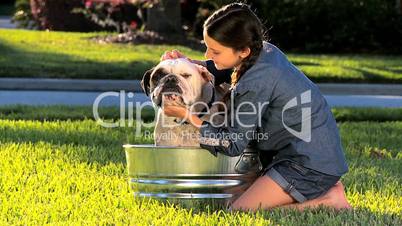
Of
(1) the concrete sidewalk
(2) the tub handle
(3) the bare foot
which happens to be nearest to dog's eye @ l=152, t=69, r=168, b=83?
Result: (2) the tub handle

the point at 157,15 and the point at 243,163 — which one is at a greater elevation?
the point at 243,163

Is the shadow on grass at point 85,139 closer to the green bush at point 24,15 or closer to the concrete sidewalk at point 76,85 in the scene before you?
the concrete sidewalk at point 76,85

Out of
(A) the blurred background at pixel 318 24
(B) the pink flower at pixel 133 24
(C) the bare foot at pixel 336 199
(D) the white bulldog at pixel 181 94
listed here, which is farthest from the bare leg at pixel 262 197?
(B) the pink flower at pixel 133 24

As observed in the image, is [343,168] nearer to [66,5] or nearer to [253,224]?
[253,224]

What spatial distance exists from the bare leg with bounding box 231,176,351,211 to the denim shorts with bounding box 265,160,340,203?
0.11 feet

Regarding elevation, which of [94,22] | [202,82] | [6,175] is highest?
[202,82]

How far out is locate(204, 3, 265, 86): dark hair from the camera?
441 cm

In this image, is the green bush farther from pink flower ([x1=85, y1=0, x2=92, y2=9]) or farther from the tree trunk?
the tree trunk

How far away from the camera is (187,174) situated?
4.41m

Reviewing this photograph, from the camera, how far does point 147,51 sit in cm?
1673

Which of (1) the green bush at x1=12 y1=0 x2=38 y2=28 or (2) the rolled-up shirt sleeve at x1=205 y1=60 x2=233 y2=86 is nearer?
(2) the rolled-up shirt sleeve at x1=205 y1=60 x2=233 y2=86

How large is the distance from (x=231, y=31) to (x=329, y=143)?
825 millimetres

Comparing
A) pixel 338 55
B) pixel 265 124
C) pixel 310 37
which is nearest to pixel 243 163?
pixel 265 124

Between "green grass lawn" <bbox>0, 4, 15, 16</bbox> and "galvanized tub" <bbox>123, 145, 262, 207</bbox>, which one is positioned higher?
"galvanized tub" <bbox>123, 145, 262, 207</bbox>
